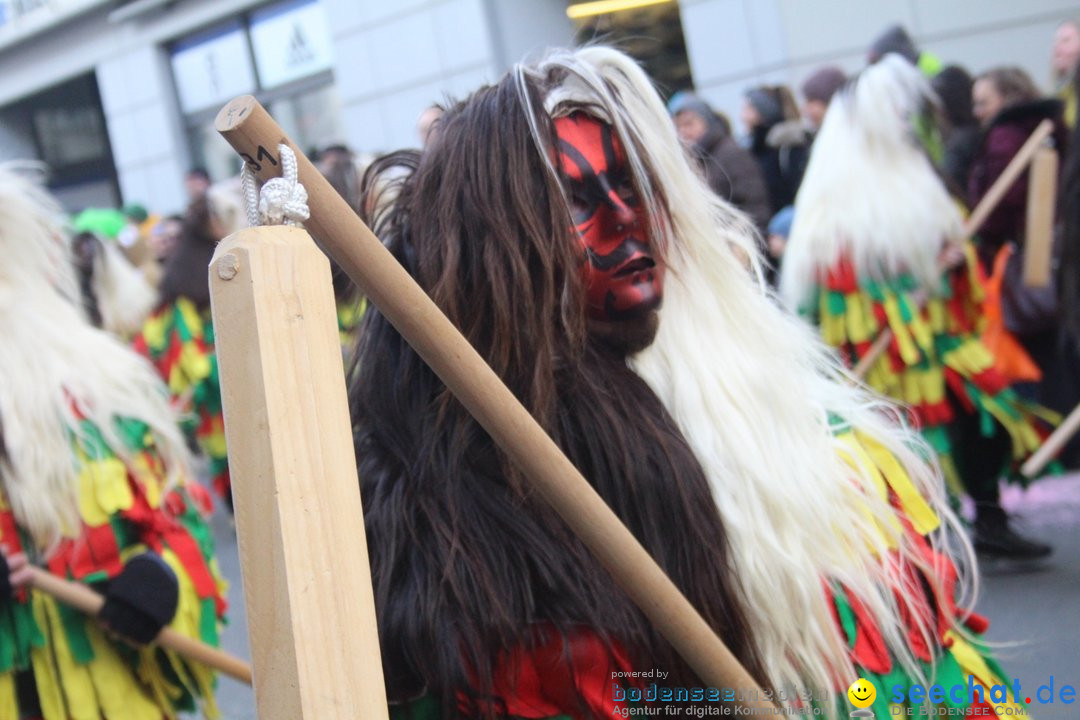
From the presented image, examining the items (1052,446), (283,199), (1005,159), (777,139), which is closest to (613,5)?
(777,139)

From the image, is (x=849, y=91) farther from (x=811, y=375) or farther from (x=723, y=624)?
(x=723, y=624)

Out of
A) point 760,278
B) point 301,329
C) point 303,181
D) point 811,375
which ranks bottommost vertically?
point 811,375

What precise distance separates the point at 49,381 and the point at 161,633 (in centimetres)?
58

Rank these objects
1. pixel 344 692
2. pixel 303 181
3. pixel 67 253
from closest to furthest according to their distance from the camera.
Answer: pixel 344 692, pixel 303 181, pixel 67 253

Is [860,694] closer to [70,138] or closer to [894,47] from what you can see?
[894,47]

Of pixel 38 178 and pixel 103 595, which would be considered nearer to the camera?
pixel 103 595

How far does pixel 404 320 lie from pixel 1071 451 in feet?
13.5

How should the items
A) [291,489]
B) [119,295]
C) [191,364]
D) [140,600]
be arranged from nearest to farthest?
[291,489]
[140,600]
[119,295]
[191,364]

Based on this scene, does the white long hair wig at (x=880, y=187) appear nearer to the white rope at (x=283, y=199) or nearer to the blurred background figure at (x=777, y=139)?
the blurred background figure at (x=777, y=139)

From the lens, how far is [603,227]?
1.74m

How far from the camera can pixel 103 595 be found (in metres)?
2.70

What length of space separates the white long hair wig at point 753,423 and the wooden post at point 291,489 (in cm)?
74

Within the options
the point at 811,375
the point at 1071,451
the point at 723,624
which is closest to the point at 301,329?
the point at 723,624

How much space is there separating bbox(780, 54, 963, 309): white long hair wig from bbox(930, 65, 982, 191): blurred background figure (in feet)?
2.90
